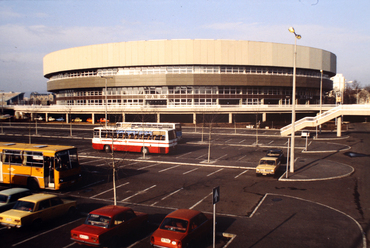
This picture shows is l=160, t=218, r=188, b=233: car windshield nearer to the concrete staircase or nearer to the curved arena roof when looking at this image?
the concrete staircase

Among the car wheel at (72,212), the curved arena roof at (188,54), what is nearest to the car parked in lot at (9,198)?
the car wheel at (72,212)

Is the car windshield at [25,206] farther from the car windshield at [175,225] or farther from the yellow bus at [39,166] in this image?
the car windshield at [175,225]

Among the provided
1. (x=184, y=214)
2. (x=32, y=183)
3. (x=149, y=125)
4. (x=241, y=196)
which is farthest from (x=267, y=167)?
(x=149, y=125)

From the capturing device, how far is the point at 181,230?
34.0ft

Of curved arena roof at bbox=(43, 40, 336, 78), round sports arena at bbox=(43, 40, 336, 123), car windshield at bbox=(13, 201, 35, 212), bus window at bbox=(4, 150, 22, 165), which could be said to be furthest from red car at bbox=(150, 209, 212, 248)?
curved arena roof at bbox=(43, 40, 336, 78)

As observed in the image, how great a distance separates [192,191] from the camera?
18.8 meters

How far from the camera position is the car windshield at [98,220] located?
10855 mm

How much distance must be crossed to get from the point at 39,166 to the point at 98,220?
33.2 feet

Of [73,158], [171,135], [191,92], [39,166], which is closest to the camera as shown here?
[39,166]

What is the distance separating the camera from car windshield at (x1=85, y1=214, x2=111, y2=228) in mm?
10855

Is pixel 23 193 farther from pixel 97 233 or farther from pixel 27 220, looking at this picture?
pixel 97 233

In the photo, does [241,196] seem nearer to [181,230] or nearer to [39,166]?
[181,230]

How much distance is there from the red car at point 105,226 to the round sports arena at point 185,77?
61.5m

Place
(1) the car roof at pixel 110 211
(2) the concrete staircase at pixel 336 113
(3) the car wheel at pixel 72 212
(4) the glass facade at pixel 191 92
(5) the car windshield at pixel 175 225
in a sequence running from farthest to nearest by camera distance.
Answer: (4) the glass facade at pixel 191 92 < (2) the concrete staircase at pixel 336 113 < (3) the car wheel at pixel 72 212 < (1) the car roof at pixel 110 211 < (5) the car windshield at pixel 175 225
